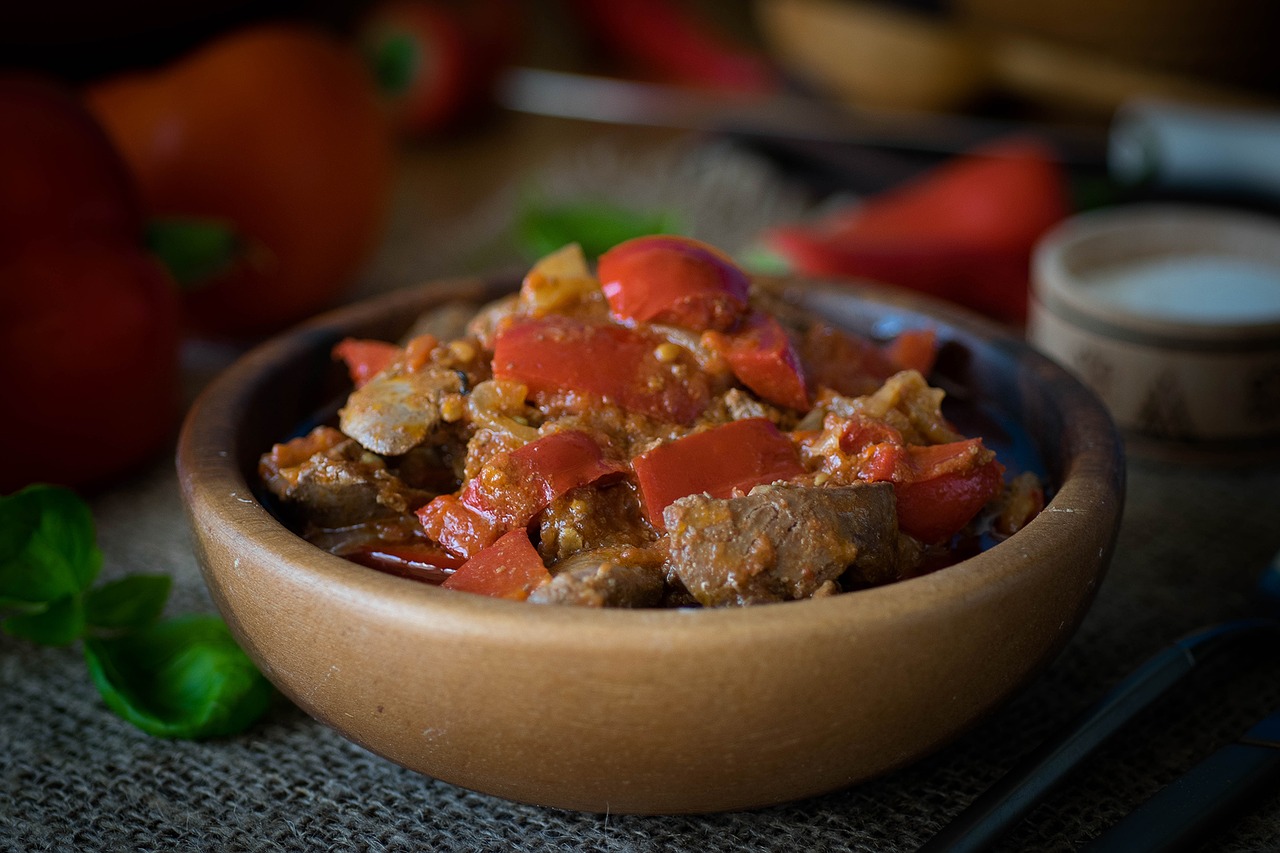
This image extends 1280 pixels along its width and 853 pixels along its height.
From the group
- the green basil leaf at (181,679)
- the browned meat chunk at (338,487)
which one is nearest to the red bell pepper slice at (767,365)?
the browned meat chunk at (338,487)

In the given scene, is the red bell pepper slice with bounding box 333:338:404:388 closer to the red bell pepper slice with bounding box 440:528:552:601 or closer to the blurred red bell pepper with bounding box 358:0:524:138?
the red bell pepper slice with bounding box 440:528:552:601

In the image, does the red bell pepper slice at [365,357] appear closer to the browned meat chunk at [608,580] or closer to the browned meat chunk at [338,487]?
the browned meat chunk at [338,487]

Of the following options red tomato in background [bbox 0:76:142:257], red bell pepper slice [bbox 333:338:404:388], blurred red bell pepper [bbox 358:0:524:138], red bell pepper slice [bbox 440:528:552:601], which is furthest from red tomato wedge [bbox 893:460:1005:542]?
blurred red bell pepper [bbox 358:0:524:138]

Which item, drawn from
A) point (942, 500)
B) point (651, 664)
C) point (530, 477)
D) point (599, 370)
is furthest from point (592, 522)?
point (942, 500)

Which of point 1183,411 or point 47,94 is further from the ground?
point 47,94

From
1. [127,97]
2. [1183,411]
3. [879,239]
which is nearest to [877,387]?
[1183,411]

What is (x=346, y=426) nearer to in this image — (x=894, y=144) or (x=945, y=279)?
(x=945, y=279)
